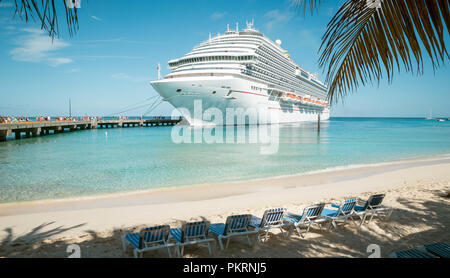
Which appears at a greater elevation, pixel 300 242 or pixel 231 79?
pixel 231 79

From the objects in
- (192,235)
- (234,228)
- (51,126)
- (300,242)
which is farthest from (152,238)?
(51,126)

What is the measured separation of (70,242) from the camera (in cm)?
488

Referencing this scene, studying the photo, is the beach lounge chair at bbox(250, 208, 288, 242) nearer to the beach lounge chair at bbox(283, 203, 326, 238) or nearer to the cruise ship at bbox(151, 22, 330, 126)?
the beach lounge chair at bbox(283, 203, 326, 238)

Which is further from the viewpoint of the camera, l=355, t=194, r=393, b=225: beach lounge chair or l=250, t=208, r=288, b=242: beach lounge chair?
l=355, t=194, r=393, b=225: beach lounge chair

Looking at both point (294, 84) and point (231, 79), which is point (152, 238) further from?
point (294, 84)

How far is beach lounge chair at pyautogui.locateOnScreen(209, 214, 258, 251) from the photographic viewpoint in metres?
4.40

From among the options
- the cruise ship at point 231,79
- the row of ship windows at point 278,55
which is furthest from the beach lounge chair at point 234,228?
the row of ship windows at point 278,55

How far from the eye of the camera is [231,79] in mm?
31094

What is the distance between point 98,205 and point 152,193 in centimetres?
181

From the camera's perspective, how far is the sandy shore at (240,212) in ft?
14.6

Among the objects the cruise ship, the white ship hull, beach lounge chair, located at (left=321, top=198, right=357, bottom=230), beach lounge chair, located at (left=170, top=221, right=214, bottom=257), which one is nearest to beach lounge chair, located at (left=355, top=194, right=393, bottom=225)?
beach lounge chair, located at (left=321, top=198, right=357, bottom=230)

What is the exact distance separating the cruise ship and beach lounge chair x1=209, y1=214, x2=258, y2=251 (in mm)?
21722

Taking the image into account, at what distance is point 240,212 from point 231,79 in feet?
84.7

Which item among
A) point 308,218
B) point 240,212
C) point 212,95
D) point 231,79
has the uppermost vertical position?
point 231,79
